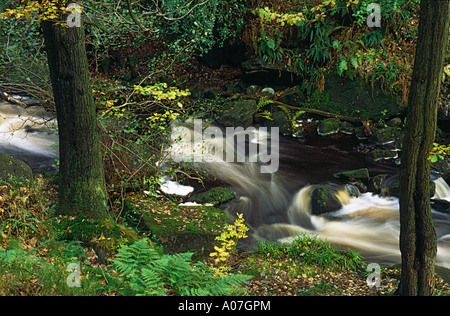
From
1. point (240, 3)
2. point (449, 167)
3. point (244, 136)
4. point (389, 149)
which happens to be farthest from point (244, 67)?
point (449, 167)

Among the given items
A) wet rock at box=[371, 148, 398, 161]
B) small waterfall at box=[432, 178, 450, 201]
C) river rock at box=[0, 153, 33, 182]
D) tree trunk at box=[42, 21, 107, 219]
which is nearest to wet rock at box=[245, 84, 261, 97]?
wet rock at box=[371, 148, 398, 161]

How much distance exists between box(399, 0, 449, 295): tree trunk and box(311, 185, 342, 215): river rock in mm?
4175

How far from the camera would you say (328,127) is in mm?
13609

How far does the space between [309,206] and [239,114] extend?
4.66 metres

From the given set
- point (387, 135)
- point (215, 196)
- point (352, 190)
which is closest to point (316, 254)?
point (215, 196)

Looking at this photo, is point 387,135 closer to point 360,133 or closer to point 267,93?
point 360,133

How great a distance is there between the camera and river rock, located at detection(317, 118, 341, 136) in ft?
44.5

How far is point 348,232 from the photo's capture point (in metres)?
Result: 8.84

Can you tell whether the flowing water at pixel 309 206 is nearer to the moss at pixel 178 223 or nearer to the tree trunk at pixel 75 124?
the moss at pixel 178 223

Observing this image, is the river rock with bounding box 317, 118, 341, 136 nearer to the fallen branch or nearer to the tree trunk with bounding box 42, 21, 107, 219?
the fallen branch

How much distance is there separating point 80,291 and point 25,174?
13.9 feet

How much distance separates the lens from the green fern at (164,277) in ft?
13.6

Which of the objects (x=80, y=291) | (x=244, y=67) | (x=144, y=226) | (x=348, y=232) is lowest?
(x=348, y=232)
